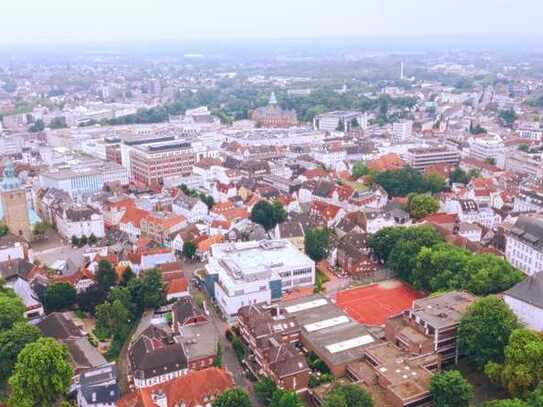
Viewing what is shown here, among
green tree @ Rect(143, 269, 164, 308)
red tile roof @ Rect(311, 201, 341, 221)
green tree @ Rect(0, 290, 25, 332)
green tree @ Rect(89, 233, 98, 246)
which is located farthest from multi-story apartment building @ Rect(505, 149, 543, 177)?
green tree @ Rect(0, 290, 25, 332)

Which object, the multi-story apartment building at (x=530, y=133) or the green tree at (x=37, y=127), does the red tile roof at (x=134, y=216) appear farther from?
the multi-story apartment building at (x=530, y=133)

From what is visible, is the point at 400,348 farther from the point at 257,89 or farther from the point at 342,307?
the point at 257,89

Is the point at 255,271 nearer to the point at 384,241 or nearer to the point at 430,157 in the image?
the point at 384,241

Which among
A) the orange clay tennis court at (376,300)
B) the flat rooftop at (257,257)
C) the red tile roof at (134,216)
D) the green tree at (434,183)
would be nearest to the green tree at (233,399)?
the flat rooftop at (257,257)

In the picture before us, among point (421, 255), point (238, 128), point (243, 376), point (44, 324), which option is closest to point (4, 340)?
point (44, 324)

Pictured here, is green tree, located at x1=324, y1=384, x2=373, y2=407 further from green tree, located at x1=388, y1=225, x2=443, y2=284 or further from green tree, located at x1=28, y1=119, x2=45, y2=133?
green tree, located at x1=28, y1=119, x2=45, y2=133

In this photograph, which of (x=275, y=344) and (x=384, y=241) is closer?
(x=275, y=344)

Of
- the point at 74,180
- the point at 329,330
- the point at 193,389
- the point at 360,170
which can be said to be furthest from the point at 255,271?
the point at 360,170
